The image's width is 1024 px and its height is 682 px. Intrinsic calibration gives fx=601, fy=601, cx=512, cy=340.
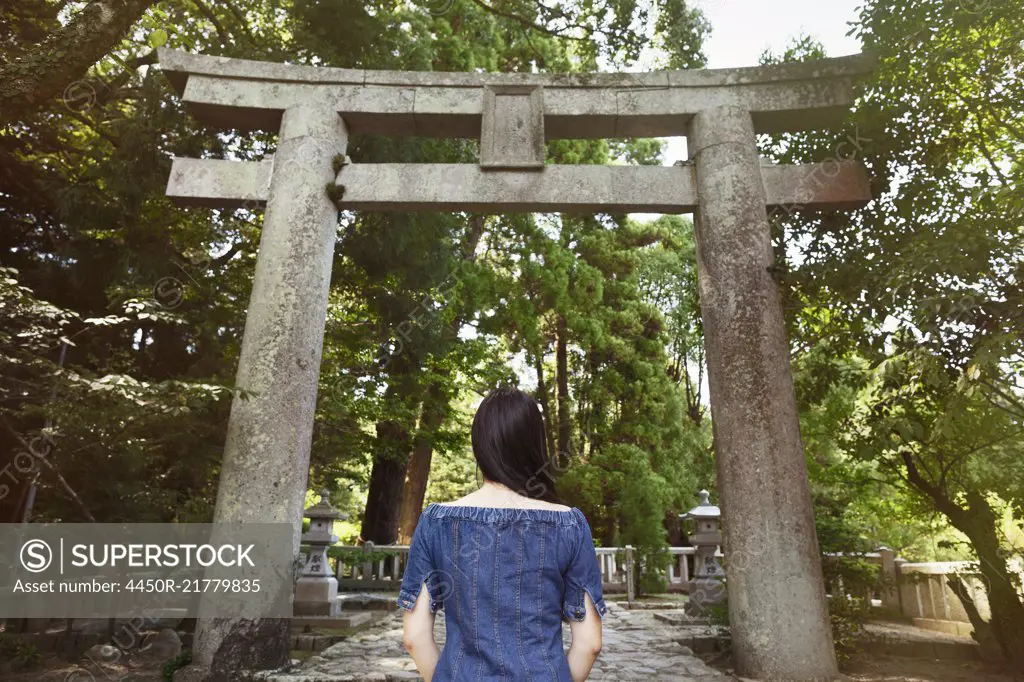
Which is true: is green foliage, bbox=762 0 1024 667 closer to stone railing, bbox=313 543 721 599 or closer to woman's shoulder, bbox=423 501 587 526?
woman's shoulder, bbox=423 501 587 526

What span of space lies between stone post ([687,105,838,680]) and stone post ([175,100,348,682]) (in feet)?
11.9

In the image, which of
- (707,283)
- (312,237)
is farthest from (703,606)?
(312,237)

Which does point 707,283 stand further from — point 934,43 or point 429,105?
point 429,105

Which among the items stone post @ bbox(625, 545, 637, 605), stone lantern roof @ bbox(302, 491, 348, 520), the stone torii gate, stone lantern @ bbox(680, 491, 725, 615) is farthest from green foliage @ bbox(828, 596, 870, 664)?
stone lantern roof @ bbox(302, 491, 348, 520)

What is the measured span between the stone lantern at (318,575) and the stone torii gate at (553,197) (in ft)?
11.1

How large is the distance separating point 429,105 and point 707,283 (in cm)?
333

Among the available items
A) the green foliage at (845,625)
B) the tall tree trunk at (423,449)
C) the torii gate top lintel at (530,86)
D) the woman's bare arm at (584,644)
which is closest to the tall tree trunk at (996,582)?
the green foliage at (845,625)

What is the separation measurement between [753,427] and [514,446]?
3839 mm

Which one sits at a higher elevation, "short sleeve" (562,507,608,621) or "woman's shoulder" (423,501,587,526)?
"woman's shoulder" (423,501,587,526)

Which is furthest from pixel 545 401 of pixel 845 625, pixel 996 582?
pixel 996 582

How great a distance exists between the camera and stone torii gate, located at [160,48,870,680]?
491cm

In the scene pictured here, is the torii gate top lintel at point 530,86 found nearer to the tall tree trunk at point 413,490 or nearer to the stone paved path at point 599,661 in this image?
the stone paved path at point 599,661

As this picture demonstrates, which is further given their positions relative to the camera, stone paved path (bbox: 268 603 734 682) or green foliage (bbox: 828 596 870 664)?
green foliage (bbox: 828 596 870 664)

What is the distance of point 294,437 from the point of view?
17.0ft
